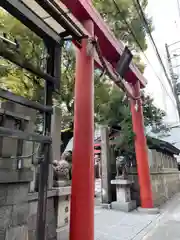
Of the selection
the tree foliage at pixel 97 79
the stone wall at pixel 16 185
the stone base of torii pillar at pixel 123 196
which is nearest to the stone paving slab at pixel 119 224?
the stone base of torii pillar at pixel 123 196

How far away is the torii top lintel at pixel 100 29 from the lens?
381 cm

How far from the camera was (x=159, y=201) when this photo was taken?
25.6 feet

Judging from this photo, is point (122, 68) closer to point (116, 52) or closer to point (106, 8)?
point (116, 52)

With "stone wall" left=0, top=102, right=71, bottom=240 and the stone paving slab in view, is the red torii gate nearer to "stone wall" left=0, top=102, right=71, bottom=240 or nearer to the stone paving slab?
"stone wall" left=0, top=102, right=71, bottom=240

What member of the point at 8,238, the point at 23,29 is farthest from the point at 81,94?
the point at 23,29

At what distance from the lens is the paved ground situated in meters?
3.90

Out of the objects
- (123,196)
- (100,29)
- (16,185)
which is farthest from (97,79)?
(16,185)

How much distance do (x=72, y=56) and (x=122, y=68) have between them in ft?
9.77

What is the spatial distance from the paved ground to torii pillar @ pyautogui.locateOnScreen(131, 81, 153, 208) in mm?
550

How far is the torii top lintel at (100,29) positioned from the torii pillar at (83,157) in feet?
2.23

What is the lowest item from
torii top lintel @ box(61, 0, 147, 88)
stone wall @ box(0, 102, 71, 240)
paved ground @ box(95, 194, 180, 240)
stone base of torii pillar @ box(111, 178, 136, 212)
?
paved ground @ box(95, 194, 180, 240)

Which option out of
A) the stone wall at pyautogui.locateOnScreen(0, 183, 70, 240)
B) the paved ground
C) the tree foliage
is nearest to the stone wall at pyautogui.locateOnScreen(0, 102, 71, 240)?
the stone wall at pyautogui.locateOnScreen(0, 183, 70, 240)

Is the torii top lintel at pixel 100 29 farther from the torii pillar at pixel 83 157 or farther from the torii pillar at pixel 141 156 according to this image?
the torii pillar at pixel 141 156

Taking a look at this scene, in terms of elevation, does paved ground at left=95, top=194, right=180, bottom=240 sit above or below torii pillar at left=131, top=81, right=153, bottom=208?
below
